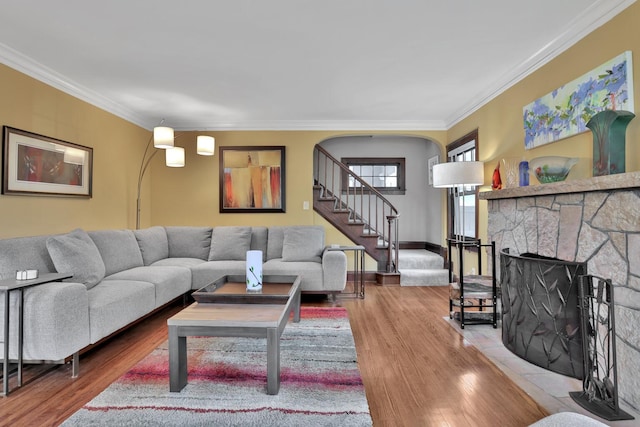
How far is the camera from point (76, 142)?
3871mm

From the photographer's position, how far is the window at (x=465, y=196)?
4484mm

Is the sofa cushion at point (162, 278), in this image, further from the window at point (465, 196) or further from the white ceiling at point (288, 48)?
the window at point (465, 196)

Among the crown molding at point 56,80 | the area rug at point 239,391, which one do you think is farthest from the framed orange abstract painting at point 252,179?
the area rug at point 239,391

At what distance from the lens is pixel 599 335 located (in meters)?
2.13

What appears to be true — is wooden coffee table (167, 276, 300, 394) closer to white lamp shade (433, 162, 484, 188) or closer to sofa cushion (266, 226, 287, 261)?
sofa cushion (266, 226, 287, 261)

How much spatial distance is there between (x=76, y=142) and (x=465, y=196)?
197 inches

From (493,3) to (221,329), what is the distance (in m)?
2.80

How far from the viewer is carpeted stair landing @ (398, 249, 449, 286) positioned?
508 centimetres

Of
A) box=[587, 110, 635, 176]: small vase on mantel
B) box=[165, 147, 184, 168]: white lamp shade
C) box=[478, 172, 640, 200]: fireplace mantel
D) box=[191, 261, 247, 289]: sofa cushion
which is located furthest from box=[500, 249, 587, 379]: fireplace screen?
box=[165, 147, 184, 168]: white lamp shade

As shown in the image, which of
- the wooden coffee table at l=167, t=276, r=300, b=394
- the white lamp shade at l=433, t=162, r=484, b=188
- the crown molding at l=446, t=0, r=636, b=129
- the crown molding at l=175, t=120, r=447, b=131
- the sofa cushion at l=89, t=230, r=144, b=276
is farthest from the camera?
the crown molding at l=175, t=120, r=447, b=131

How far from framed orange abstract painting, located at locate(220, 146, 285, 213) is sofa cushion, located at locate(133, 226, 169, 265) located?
1121mm

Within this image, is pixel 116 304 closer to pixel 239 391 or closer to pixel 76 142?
pixel 239 391

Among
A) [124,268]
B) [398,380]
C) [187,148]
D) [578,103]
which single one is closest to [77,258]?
[124,268]

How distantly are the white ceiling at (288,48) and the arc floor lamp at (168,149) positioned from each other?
460mm
